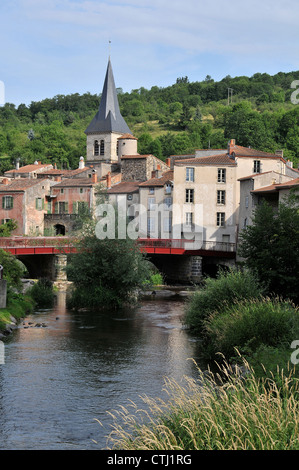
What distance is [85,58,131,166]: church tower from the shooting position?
8200cm

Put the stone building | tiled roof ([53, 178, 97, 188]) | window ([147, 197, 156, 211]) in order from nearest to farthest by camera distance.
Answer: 1. window ([147, 197, 156, 211])
2. the stone building
3. tiled roof ([53, 178, 97, 188])

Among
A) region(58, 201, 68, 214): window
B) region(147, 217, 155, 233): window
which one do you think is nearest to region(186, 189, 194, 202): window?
region(147, 217, 155, 233): window

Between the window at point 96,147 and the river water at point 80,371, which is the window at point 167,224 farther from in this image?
the window at point 96,147

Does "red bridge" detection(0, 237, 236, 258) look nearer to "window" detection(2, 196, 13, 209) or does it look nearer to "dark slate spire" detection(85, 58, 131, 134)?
"window" detection(2, 196, 13, 209)

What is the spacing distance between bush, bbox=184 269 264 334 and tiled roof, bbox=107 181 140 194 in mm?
36136

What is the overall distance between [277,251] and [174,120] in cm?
11742

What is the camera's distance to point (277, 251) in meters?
25.7

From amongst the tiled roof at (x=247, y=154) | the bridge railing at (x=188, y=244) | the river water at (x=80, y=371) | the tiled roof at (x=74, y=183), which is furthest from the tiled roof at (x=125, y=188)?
the river water at (x=80, y=371)

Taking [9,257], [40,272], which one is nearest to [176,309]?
[9,257]

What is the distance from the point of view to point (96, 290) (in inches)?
1271

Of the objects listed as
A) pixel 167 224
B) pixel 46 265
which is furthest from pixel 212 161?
pixel 46 265

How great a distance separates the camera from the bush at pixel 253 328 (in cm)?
1819

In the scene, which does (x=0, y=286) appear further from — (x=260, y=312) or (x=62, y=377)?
(x=260, y=312)

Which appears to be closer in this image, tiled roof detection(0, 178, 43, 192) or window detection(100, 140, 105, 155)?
tiled roof detection(0, 178, 43, 192)
